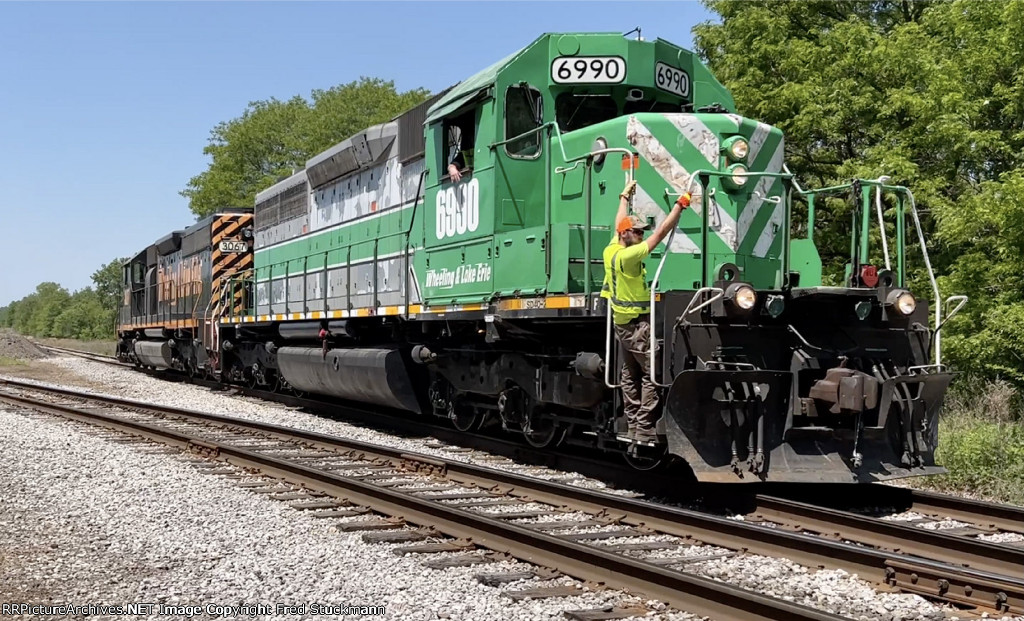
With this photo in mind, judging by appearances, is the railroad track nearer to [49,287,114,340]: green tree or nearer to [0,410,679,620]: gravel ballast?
[0,410,679,620]: gravel ballast

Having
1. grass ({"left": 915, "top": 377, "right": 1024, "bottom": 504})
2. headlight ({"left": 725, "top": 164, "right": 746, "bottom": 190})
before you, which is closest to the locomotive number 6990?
headlight ({"left": 725, "top": 164, "right": 746, "bottom": 190})

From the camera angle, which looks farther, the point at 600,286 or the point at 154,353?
the point at 154,353

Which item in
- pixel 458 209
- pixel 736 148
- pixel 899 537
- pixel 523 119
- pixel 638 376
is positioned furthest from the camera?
pixel 458 209

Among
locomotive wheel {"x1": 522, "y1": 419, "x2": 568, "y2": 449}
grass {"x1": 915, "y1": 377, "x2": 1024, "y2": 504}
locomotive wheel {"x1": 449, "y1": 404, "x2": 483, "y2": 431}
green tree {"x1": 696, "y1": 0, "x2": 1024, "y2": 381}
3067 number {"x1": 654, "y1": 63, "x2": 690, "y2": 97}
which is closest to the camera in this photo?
grass {"x1": 915, "y1": 377, "x2": 1024, "y2": 504}

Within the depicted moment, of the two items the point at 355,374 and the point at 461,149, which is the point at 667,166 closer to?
the point at 461,149

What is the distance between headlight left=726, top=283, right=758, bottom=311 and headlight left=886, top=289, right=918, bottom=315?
1159mm

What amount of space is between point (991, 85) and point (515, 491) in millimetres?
A: 9589

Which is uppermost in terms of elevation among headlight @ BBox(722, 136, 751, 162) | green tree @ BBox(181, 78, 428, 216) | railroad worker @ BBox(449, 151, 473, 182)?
green tree @ BBox(181, 78, 428, 216)

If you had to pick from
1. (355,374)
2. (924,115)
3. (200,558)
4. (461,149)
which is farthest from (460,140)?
(924,115)

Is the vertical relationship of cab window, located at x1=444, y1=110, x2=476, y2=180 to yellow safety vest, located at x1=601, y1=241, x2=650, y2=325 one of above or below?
above

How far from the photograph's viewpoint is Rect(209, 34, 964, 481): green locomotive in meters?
6.06

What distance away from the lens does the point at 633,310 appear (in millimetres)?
6320

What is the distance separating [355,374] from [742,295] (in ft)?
21.1

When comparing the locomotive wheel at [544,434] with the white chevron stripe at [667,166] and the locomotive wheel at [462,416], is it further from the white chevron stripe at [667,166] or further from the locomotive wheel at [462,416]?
the white chevron stripe at [667,166]
